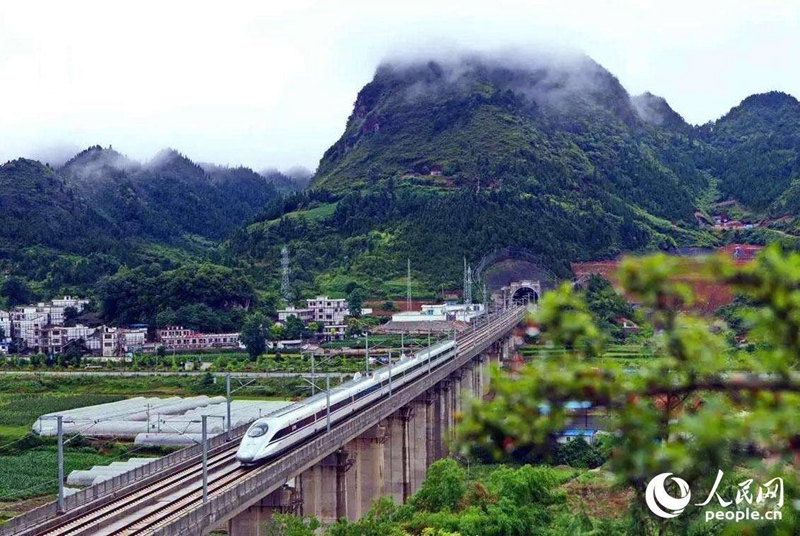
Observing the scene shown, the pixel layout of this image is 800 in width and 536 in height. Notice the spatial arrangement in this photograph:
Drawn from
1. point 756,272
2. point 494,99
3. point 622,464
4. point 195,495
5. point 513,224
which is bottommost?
point 195,495

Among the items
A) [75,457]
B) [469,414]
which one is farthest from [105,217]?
[469,414]

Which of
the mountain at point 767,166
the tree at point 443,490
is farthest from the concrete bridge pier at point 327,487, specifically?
the mountain at point 767,166

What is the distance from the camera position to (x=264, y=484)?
22.4 m

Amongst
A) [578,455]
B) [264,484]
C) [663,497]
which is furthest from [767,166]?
[663,497]

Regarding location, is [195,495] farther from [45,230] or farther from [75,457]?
[45,230]

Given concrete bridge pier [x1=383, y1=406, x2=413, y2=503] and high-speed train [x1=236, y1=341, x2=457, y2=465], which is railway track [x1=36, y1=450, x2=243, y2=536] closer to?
high-speed train [x1=236, y1=341, x2=457, y2=465]

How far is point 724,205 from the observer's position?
153 m

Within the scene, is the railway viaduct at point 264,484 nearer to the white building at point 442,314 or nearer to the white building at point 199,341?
the white building at point 442,314

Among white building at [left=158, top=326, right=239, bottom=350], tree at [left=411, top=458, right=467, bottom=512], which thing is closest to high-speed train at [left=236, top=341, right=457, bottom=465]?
tree at [left=411, top=458, right=467, bottom=512]

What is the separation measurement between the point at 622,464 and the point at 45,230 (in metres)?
153

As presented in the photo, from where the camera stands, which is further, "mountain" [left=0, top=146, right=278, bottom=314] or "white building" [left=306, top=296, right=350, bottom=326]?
A: "mountain" [left=0, top=146, right=278, bottom=314]

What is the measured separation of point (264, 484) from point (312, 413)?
784 centimetres

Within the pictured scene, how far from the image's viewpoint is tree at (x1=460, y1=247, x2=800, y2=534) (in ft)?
12.6

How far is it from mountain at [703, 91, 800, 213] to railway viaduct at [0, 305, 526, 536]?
98.1 meters
